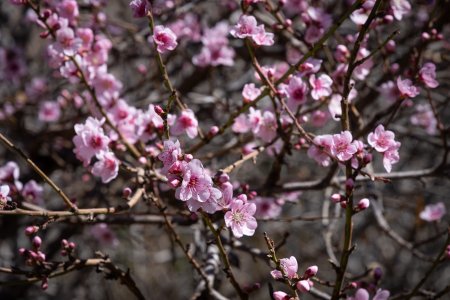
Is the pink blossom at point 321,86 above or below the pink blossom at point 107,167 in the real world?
below

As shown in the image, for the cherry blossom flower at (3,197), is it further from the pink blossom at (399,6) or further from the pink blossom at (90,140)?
the pink blossom at (399,6)

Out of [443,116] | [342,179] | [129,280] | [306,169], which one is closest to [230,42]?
[342,179]

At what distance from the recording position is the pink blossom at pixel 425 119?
13.5 feet

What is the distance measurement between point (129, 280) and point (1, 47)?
3.88m

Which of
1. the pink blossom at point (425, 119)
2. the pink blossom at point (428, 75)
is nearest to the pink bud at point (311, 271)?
the pink blossom at point (428, 75)

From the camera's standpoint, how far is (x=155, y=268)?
27.9 feet

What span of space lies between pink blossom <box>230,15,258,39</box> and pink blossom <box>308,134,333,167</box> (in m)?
0.59

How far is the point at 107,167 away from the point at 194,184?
77cm

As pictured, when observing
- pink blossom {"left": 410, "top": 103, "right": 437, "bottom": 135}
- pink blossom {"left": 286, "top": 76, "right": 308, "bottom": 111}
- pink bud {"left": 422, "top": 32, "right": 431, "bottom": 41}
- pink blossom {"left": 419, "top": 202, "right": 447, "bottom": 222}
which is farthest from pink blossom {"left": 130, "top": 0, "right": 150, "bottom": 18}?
pink blossom {"left": 410, "top": 103, "right": 437, "bottom": 135}

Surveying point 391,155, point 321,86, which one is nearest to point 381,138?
point 391,155

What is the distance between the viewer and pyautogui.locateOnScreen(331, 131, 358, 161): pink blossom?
2148 mm

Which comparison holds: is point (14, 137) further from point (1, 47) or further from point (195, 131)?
point (195, 131)

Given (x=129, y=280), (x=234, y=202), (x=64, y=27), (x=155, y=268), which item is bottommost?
(x=155, y=268)

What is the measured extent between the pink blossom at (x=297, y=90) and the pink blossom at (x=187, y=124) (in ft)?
1.66
